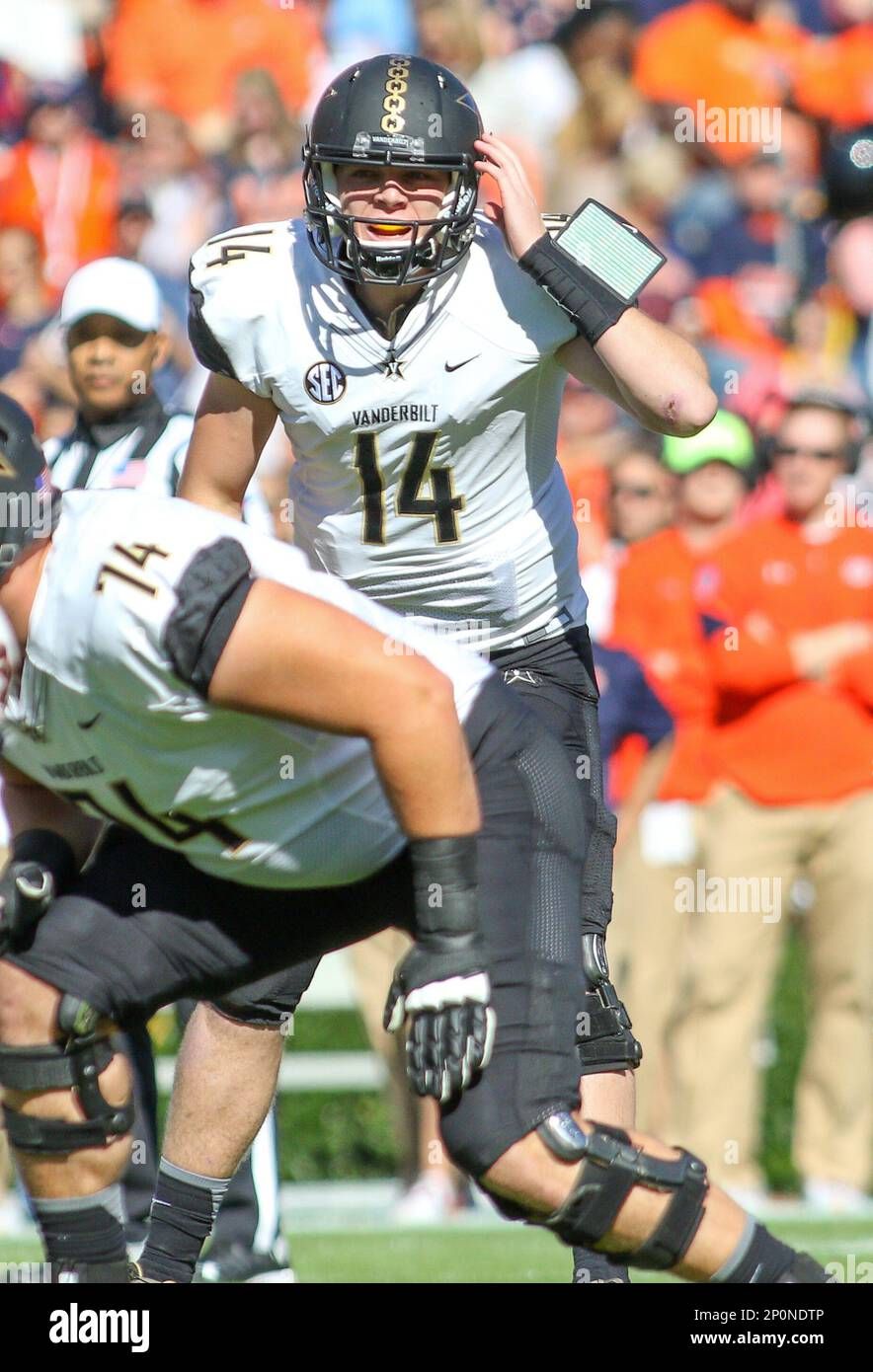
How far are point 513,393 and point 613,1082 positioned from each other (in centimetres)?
143

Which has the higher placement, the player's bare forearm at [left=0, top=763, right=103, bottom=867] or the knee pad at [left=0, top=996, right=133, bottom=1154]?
the player's bare forearm at [left=0, top=763, right=103, bottom=867]

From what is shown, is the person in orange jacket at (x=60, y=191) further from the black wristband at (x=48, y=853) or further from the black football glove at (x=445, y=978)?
the black football glove at (x=445, y=978)

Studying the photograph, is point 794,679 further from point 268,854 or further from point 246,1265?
point 268,854

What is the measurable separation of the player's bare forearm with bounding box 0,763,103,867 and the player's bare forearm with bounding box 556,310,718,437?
1355 mm

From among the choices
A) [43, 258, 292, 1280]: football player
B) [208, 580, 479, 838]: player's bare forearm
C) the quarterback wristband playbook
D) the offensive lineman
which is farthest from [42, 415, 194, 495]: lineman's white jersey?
[208, 580, 479, 838]: player's bare forearm

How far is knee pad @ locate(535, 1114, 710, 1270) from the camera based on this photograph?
3656mm

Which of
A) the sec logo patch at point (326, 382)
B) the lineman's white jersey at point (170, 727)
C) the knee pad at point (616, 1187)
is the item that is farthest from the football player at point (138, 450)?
the lineman's white jersey at point (170, 727)

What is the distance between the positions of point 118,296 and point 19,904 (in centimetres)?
294

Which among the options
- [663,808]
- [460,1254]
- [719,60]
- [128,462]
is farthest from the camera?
[719,60]

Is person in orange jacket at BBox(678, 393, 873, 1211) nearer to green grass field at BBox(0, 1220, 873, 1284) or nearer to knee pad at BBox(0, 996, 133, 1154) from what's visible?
green grass field at BBox(0, 1220, 873, 1284)

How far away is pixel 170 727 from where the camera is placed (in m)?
3.48

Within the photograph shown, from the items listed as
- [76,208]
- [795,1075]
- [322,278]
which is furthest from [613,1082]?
[76,208]

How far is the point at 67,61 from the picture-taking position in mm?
11602

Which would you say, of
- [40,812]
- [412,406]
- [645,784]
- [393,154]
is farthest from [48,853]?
[645,784]
